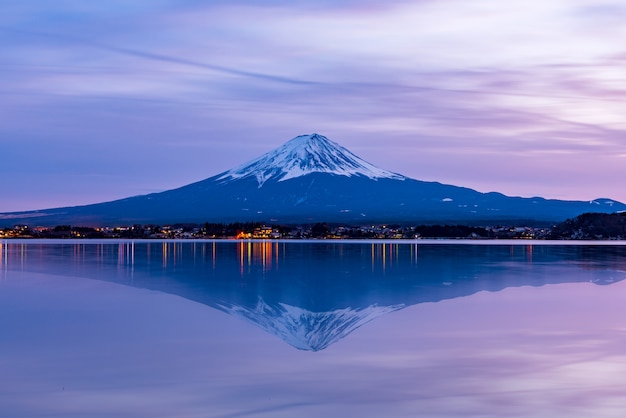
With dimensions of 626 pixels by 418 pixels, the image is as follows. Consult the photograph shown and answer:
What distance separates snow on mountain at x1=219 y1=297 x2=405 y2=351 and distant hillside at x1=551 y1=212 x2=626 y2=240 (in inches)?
3775

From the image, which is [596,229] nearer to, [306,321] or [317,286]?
[317,286]

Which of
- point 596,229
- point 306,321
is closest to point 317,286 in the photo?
point 306,321

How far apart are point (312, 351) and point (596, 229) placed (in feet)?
336

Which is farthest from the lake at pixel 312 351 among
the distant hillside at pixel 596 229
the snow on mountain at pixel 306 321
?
the distant hillside at pixel 596 229

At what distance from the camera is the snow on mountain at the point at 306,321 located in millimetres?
11188

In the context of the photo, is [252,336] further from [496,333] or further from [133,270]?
[133,270]

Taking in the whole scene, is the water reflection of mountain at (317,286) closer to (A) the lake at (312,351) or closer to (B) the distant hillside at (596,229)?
(A) the lake at (312,351)

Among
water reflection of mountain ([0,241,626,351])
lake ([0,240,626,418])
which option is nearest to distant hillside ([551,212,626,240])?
water reflection of mountain ([0,241,626,351])

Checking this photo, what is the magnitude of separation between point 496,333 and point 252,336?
3186 millimetres

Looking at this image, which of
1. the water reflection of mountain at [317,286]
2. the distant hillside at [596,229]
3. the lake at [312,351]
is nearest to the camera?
the lake at [312,351]

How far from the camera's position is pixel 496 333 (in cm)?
1187

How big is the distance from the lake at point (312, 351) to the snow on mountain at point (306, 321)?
3 centimetres

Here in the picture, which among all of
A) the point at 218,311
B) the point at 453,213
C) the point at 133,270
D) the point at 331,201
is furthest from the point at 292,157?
the point at 218,311

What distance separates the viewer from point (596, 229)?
351ft
